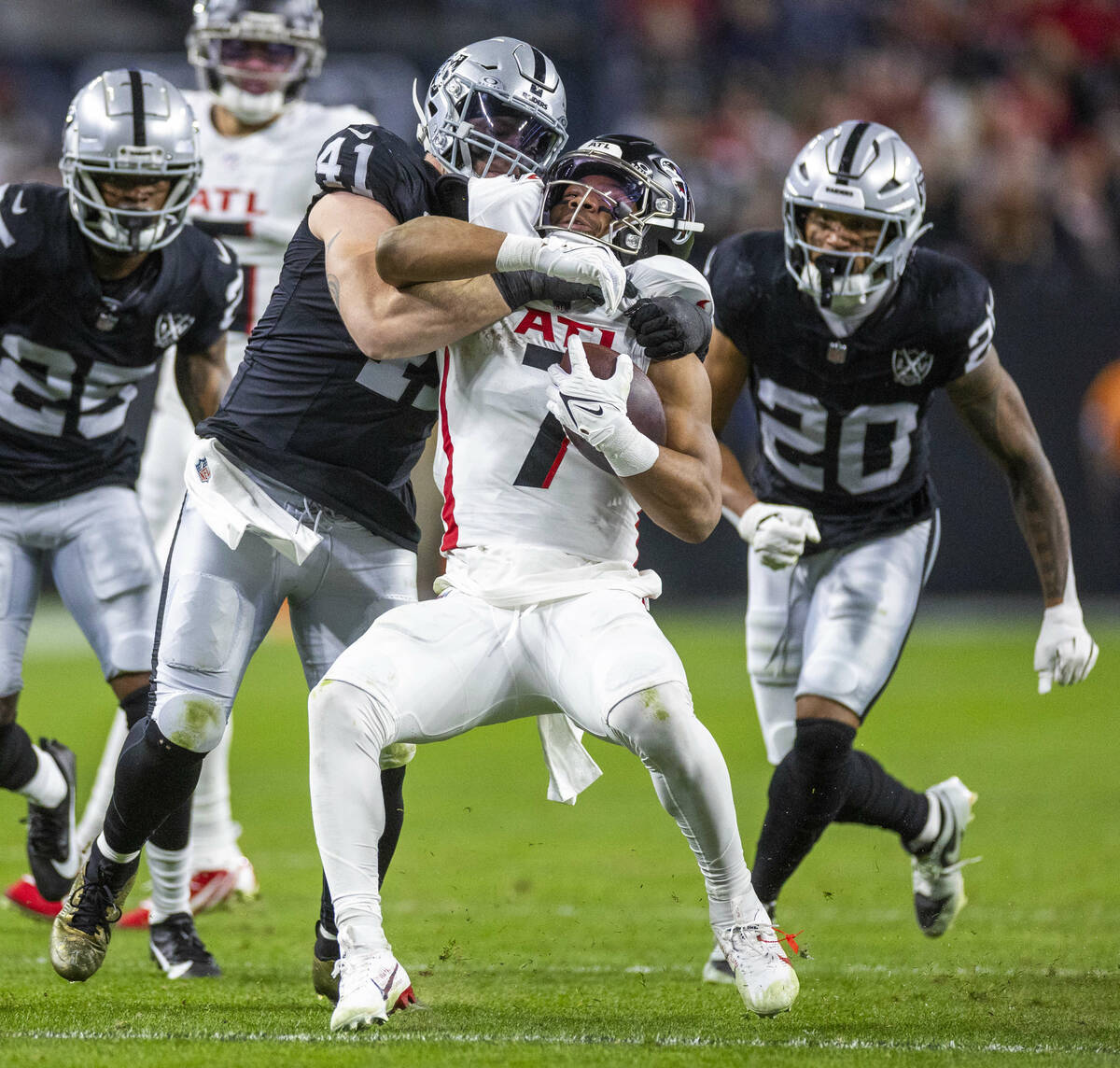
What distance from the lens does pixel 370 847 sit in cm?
349

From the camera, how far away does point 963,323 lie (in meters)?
4.51

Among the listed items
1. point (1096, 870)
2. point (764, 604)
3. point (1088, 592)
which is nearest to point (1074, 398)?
point (1088, 592)

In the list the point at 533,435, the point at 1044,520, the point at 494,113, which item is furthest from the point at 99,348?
the point at 1044,520

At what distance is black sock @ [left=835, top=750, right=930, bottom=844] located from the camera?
15.1ft

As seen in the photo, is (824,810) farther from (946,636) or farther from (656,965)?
(946,636)

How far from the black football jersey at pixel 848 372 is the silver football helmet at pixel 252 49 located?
5.95ft

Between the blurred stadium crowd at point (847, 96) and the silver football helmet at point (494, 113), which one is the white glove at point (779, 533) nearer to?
the silver football helmet at point (494, 113)

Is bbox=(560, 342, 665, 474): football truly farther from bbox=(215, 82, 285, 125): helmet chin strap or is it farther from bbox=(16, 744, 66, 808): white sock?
bbox=(215, 82, 285, 125): helmet chin strap

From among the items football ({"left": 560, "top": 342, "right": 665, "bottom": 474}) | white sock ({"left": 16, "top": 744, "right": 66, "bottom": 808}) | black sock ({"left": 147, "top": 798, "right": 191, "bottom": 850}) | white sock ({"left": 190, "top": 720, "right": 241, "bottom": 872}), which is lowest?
white sock ({"left": 190, "top": 720, "right": 241, "bottom": 872})

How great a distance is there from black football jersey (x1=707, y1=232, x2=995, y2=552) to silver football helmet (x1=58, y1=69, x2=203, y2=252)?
4.55 feet

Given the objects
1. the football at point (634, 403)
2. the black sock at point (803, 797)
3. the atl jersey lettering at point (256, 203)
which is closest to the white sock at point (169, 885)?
the black sock at point (803, 797)

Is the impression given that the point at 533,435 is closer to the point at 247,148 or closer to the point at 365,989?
the point at 365,989

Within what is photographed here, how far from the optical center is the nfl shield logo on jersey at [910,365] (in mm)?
4566

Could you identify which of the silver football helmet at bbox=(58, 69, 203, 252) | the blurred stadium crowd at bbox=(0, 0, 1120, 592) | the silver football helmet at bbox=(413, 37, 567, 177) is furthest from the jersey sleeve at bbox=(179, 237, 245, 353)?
the blurred stadium crowd at bbox=(0, 0, 1120, 592)
